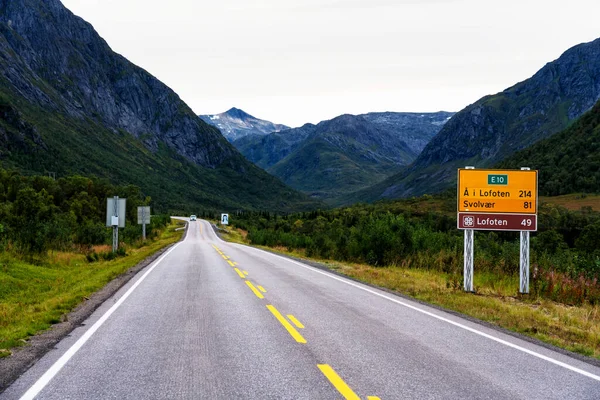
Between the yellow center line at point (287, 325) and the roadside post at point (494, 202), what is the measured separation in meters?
6.18

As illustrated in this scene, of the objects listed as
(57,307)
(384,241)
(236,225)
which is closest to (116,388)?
(57,307)

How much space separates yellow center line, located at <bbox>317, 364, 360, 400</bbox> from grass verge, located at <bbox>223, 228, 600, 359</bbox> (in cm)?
424

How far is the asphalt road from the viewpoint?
5414 mm

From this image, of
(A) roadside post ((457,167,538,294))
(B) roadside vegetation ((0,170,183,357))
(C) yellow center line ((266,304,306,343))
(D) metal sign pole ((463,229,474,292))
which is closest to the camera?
(C) yellow center line ((266,304,306,343))

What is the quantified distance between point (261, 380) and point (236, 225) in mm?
92375

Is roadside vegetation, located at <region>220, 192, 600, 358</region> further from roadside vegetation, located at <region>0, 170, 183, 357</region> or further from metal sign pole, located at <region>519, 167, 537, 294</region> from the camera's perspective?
roadside vegetation, located at <region>0, 170, 183, 357</region>

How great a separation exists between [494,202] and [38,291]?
13293 mm

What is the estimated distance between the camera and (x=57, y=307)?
10.5 m

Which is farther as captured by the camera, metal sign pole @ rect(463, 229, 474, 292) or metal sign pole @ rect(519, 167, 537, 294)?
metal sign pole @ rect(463, 229, 474, 292)

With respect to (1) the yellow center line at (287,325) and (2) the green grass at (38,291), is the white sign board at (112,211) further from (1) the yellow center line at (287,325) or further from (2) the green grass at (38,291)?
(1) the yellow center line at (287,325)

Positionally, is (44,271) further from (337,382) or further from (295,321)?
(337,382)

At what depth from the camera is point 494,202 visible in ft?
44.7

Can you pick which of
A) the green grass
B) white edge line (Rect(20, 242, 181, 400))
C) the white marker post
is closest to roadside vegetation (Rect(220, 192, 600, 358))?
the white marker post

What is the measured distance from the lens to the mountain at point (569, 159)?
4419 inches
